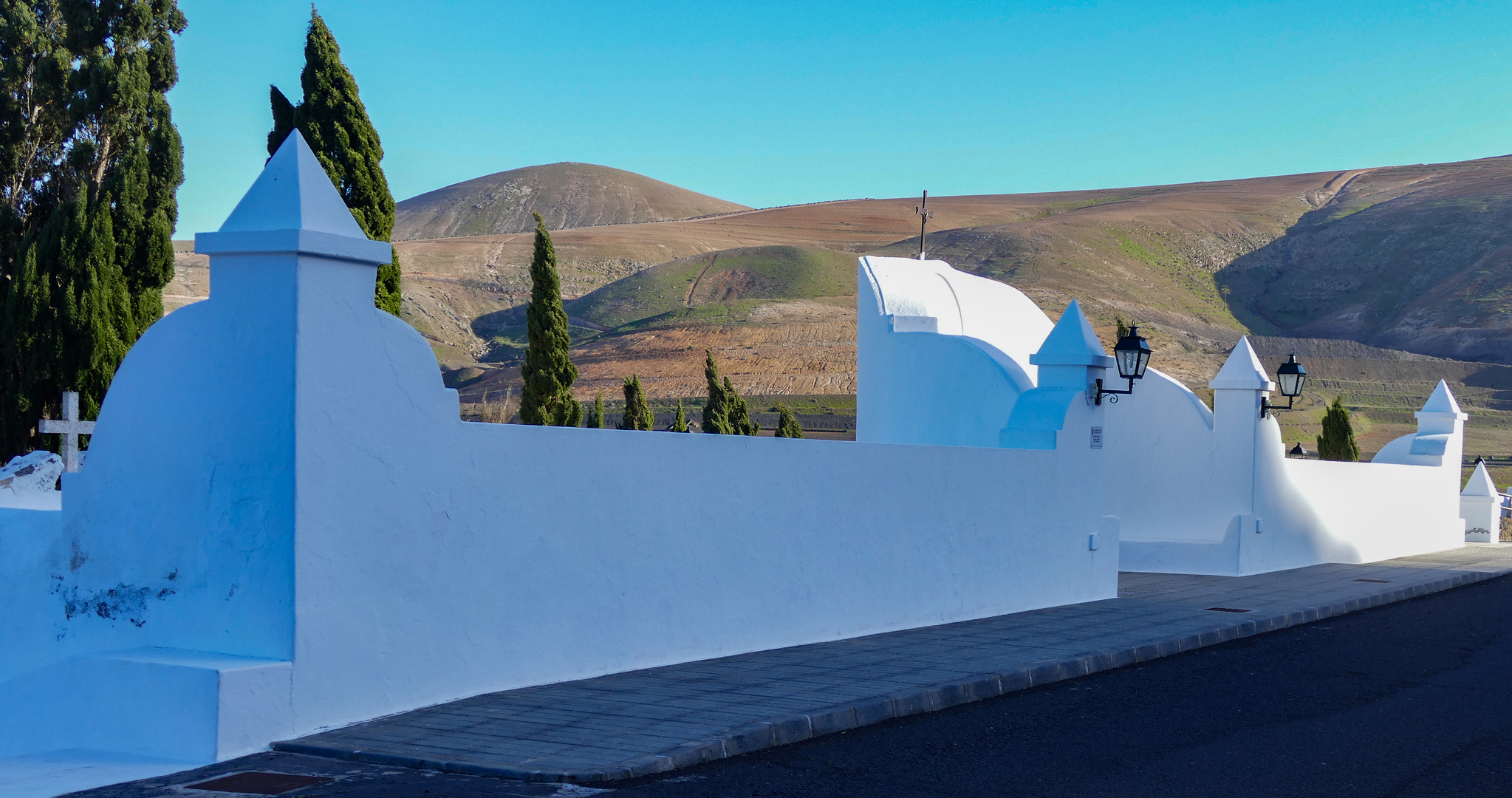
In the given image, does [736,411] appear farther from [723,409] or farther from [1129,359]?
[1129,359]

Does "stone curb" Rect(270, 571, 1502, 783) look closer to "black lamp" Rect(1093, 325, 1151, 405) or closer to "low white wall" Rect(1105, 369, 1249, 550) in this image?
"black lamp" Rect(1093, 325, 1151, 405)

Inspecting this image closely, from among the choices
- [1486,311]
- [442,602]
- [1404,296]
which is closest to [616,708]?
[442,602]

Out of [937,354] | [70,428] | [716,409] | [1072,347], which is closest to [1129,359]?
[1072,347]

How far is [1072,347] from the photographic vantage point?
13.9 meters

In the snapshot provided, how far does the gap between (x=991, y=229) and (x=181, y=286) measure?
74.6 meters

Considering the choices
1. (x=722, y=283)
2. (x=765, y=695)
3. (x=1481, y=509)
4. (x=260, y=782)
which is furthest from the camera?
(x=722, y=283)

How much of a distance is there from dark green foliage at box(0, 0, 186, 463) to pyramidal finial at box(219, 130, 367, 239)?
379 inches

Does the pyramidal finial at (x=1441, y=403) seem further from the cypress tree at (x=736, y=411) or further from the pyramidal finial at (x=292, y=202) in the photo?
the pyramidal finial at (x=292, y=202)

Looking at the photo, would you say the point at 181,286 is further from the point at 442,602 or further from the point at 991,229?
the point at 442,602

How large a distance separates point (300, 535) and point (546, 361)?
20.4 metres

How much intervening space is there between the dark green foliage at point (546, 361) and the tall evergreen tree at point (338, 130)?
1014 centimetres

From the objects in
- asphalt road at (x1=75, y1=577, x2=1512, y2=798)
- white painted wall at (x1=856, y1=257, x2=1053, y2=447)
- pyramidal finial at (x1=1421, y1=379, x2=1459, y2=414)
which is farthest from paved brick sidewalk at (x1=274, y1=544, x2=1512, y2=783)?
pyramidal finial at (x1=1421, y1=379, x2=1459, y2=414)

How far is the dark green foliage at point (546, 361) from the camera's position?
26828mm

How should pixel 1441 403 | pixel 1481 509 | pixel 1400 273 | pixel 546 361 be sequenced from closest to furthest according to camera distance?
pixel 1441 403 < pixel 546 361 < pixel 1481 509 < pixel 1400 273
